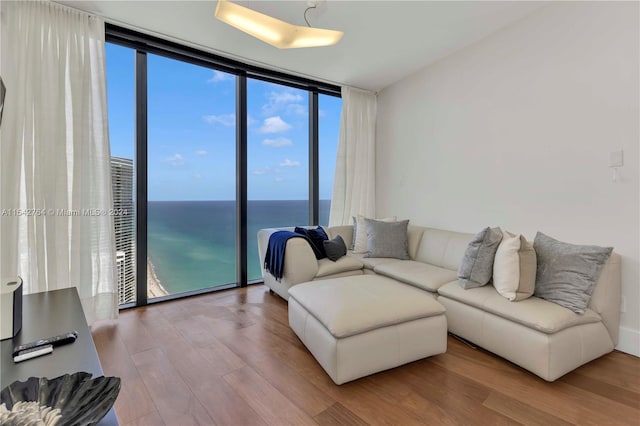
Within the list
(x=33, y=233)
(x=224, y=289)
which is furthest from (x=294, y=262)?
(x=33, y=233)

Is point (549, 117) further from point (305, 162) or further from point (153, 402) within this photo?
point (153, 402)

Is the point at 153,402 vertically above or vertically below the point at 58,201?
below

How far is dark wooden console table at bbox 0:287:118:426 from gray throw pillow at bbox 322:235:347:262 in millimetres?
2217

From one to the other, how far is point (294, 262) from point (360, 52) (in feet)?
7.86

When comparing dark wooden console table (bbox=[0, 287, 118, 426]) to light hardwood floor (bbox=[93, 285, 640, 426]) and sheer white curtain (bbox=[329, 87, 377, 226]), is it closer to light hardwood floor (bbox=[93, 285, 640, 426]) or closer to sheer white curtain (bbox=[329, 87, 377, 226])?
light hardwood floor (bbox=[93, 285, 640, 426])

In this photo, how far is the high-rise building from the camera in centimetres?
286

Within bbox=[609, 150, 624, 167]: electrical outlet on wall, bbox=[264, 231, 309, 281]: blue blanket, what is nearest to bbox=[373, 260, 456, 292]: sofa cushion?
bbox=[264, 231, 309, 281]: blue blanket

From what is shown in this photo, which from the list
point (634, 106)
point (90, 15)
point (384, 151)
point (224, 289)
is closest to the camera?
point (634, 106)

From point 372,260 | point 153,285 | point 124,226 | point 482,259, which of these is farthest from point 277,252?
point 482,259

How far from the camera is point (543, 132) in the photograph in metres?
2.58

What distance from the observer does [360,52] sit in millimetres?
3230

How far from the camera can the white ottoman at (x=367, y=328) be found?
5.68ft

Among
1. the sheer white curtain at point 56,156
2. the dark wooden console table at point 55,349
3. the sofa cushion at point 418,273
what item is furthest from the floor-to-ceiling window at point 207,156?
the dark wooden console table at point 55,349

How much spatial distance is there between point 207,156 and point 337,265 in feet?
6.81
